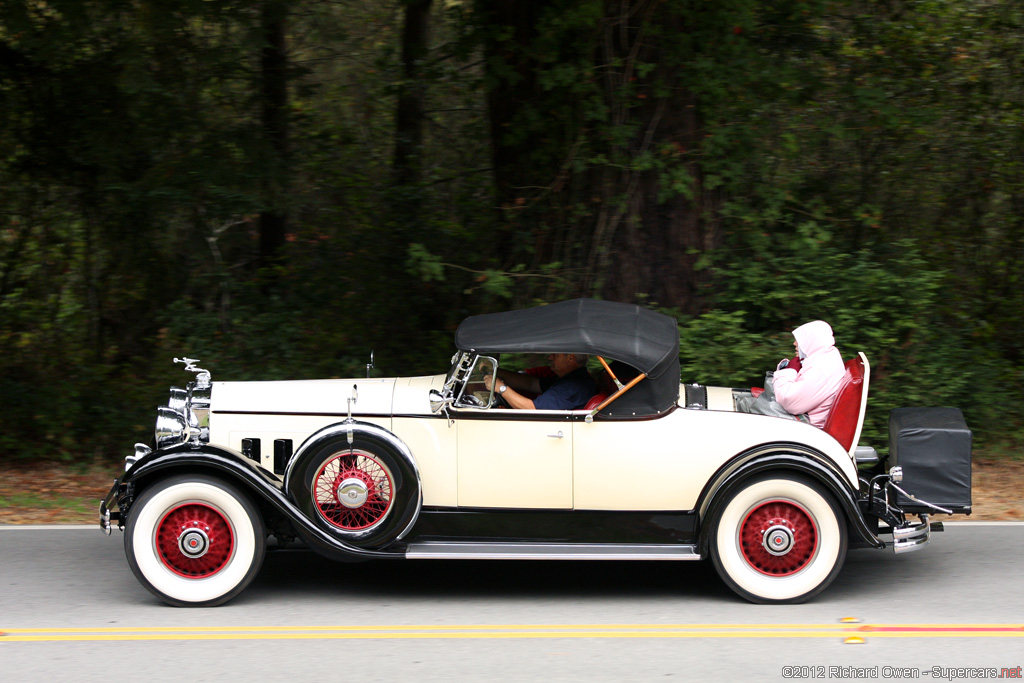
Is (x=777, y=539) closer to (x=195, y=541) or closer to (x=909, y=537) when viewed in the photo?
(x=909, y=537)

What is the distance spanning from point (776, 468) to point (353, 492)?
241 cm

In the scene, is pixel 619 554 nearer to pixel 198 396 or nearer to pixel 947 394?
pixel 198 396

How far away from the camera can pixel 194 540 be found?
5629mm

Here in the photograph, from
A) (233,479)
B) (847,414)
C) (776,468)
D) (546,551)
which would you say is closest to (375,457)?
(233,479)

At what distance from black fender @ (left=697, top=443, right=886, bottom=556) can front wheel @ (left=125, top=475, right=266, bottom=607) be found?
2.54 meters

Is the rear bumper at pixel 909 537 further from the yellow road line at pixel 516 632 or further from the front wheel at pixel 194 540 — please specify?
the front wheel at pixel 194 540

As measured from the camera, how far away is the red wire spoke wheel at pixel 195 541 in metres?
5.63

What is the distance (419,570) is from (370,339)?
15.8 ft

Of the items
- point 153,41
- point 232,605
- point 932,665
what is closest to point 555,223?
point 153,41

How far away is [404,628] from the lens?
17.5 feet

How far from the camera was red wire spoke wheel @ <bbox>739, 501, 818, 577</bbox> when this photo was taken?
5668mm

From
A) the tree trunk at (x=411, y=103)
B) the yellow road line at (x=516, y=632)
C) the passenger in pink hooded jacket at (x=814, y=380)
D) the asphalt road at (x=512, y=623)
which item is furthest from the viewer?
the tree trunk at (x=411, y=103)

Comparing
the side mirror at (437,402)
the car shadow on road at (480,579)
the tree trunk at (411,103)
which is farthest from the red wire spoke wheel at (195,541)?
the tree trunk at (411,103)

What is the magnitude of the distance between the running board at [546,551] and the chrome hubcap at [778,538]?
1.36 feet
